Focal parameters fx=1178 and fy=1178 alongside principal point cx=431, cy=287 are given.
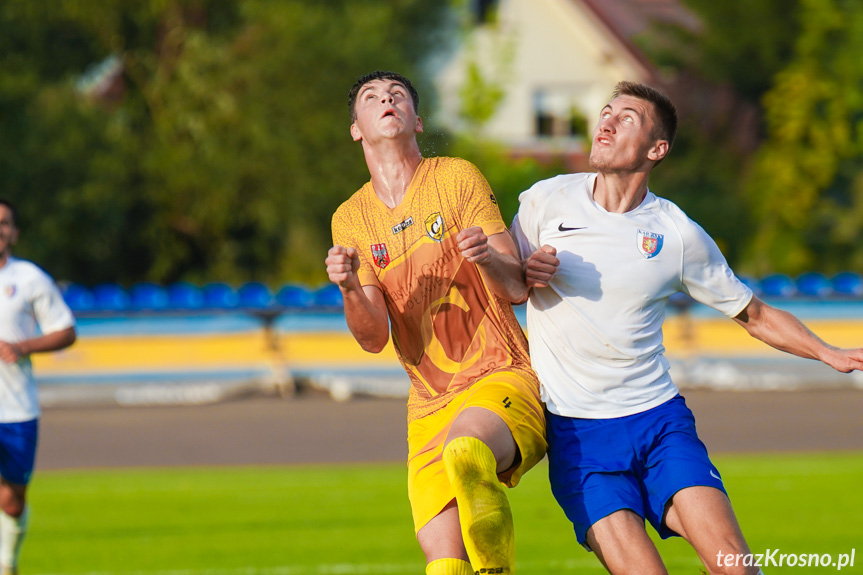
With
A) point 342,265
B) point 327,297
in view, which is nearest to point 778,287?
point 327,297

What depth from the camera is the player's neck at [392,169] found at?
5125 millimetres

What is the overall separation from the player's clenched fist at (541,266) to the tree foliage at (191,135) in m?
23.0

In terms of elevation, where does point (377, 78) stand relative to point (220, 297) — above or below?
above

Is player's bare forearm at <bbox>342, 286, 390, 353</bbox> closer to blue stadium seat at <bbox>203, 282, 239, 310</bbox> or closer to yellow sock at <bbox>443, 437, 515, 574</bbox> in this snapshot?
yellow sock at <bbox>443, 437, 515, 574</bbox>

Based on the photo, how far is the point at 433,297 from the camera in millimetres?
5035

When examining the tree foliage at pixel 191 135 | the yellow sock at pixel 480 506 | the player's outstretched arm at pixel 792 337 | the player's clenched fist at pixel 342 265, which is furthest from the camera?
the tree foliage at pixel 191 135

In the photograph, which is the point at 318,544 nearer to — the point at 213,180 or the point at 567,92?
the point at 213,180

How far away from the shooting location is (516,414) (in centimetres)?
477

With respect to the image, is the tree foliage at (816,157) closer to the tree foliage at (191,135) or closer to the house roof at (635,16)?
the house roof at (635,16)

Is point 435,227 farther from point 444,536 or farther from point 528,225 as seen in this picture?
point 444,536

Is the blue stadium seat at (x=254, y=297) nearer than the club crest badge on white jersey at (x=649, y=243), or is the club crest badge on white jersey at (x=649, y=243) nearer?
the club crest badge on white jersey at (x=649, y=243)

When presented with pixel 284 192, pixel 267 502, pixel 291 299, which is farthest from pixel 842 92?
pixel 267 502

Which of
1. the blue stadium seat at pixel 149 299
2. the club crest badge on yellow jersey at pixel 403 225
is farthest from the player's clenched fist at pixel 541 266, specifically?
the blue stadium seat at pixel 149 299

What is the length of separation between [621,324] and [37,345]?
4601 millimetres
